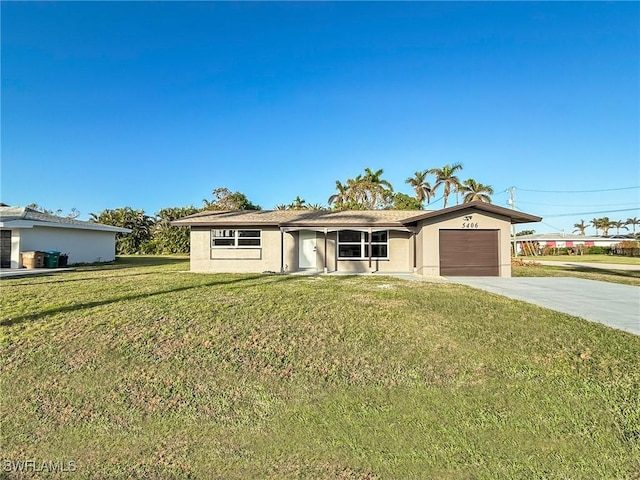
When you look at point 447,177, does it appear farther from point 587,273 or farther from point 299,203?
point 587,273

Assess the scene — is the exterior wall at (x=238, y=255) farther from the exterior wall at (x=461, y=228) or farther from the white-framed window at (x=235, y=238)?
the exterior wall at (x=461, y=228)

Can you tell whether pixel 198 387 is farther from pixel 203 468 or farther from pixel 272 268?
pixel 272 268

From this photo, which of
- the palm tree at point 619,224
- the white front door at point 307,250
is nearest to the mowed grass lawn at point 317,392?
the white front door at point 307,250

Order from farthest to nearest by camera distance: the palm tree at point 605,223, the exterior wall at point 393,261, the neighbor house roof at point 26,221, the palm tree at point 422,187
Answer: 1. the palm tree at point 605,223
2. the palm tree at point 422,187
3. the neighbor house roof at point 26,221
4. the exterior wall at point 393,261

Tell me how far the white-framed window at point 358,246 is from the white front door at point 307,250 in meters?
1.27

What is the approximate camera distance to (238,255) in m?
16.9

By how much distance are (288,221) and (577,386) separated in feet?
43.0

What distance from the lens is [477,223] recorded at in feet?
51.8

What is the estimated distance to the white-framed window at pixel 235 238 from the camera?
55.7 ft

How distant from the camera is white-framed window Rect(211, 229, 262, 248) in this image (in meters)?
17.0

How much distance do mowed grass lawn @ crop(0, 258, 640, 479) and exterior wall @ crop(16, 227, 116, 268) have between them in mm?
14253

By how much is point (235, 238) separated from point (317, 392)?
519 inches

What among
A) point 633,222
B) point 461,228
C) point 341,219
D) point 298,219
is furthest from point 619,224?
point 298,219

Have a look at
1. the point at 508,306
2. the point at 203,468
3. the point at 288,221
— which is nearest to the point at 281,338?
the point at 203,468
